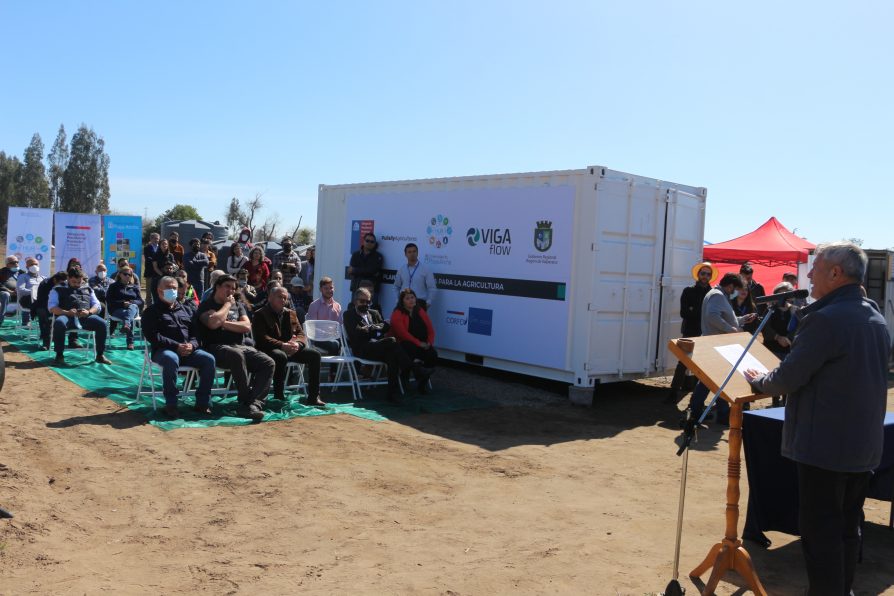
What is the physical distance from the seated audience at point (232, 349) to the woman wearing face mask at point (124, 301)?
4.60 metres

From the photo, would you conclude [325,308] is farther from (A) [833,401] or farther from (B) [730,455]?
(A) [833,401]

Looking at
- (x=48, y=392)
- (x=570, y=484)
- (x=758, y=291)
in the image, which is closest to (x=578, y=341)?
(x=570, y=484)

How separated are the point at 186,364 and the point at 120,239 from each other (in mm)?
10889

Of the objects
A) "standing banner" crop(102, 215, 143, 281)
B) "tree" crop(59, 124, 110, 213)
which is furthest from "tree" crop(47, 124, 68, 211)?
"standing banner" crop(102, 215, 143, 281)

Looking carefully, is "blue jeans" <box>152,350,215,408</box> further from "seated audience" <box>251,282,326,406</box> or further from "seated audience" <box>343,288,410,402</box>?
"seated audience" <box>343,288,410,402</box>

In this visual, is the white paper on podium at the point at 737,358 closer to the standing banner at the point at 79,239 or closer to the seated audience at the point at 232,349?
the seated audience at the point at 232,349

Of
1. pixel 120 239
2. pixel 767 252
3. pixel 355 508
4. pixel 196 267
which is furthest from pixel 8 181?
pixel 355 508

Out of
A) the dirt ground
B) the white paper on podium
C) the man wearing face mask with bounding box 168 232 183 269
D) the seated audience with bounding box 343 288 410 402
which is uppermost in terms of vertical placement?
the man wearing face mask with bounding box 168 232 183 269

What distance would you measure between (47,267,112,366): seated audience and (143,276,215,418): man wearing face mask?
3124mm

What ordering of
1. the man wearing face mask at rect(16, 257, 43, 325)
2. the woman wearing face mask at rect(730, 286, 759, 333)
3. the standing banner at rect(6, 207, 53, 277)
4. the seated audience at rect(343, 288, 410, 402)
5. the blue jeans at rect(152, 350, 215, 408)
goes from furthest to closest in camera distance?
the standing banner at rect(6, 207, 53, 277), the man wearing face mask at rect(16, 257, 43, 325), the woman wearing face mask at rect(730, 286, 759, 333), the seated audience at rect(343, 288, 410, 402), the blue jeans at rect(152, 350, 215, 408)

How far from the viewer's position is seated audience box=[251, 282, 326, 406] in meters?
8.23

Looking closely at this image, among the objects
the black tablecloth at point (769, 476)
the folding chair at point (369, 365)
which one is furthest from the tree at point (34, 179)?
the black tablecloth at point (769, 476)

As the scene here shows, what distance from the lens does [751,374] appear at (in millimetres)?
3689

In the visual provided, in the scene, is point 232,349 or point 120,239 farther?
point 120,239
